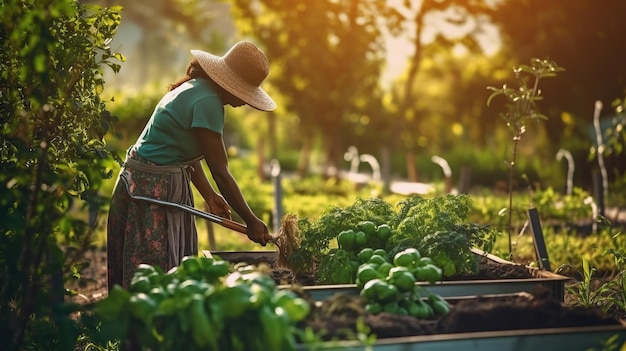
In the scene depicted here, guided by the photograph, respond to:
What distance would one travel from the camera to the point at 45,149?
351 cm

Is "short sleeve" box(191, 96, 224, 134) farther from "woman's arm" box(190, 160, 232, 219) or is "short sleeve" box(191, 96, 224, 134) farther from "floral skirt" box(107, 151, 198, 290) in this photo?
"woman's arm" box(190, 160, 232, 219)

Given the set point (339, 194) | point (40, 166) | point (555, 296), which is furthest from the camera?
point (339, 194)

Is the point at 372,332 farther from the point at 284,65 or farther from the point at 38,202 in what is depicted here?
the point at 284,65

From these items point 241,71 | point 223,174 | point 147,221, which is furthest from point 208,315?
point 241,71

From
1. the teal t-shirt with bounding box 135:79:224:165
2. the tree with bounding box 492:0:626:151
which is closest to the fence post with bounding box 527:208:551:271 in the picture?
the teal t-shirt with bounding box 135:79:224:165

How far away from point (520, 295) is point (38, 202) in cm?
185

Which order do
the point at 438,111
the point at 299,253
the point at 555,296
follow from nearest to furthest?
the point at 555,296 → the point at 299,253 → the point at 438,111

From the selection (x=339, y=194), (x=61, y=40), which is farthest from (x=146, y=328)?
(x=339, y=194)

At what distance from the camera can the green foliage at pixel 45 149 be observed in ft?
11.5

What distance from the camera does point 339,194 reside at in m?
17.5

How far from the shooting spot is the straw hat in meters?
4.90

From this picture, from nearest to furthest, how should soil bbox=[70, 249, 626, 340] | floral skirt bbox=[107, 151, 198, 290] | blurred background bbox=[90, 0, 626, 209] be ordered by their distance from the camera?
soil bbox=[70, 249, 626, 340]
floral skirt bbox=[107, 151, 198, 290]
blurred background bbox=[90, 0, 626, 209]

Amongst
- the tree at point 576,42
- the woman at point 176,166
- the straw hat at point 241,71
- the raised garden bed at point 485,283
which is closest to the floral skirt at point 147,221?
the woman at point 176,166

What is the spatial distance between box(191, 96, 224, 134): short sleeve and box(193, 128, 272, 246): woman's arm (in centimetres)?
3
